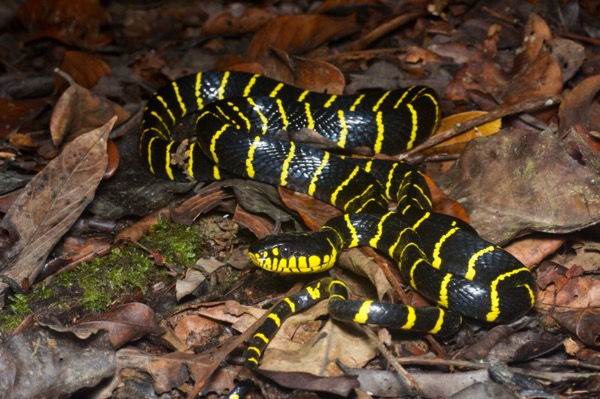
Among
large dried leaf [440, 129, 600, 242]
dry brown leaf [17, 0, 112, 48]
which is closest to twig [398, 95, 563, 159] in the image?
large dried leaf [440, 129, 600, 242]

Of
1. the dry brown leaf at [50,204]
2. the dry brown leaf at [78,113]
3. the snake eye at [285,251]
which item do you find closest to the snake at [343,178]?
the snake eye at [285,251]

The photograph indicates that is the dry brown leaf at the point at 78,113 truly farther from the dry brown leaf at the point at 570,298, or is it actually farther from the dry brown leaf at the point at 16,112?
the dry brown leaf at the point at 570,298

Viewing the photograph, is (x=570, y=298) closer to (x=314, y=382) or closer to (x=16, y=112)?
(x=314, y=382)

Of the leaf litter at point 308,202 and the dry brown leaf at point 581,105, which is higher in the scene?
the dry brown leaf at point 581,105

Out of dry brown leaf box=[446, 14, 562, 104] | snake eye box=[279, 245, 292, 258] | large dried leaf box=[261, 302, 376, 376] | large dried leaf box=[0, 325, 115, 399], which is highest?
dry brown leaf box=[446, 14, 562, 104]

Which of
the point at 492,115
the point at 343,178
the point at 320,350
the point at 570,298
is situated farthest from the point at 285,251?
the point at 492,115

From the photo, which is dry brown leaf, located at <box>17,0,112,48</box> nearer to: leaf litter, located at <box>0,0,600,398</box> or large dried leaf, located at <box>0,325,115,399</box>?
leaf litter, located at <box>0,0,600,398</box>

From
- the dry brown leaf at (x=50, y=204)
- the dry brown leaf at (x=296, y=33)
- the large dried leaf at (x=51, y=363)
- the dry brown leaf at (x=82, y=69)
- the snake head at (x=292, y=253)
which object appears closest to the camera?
the large dried leaf at (x=51, y=363)
